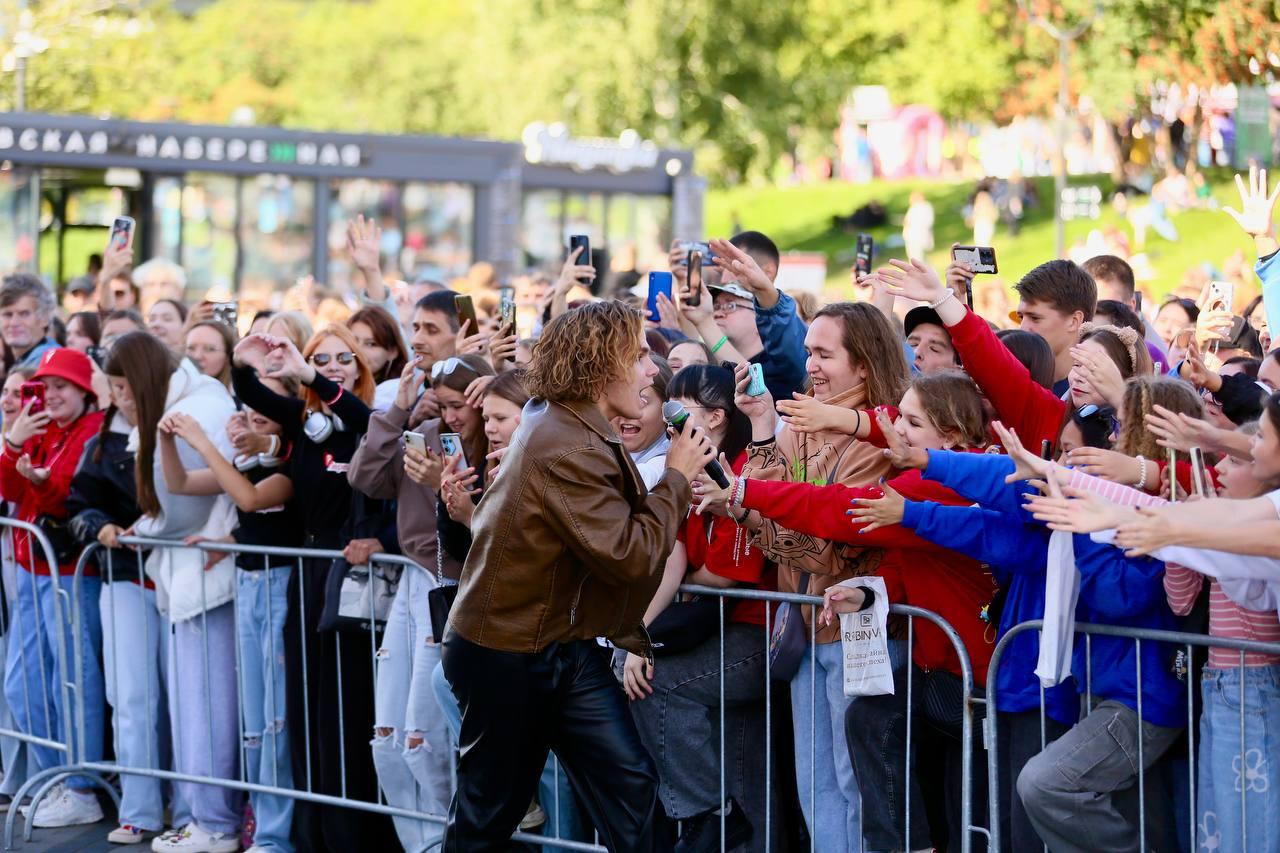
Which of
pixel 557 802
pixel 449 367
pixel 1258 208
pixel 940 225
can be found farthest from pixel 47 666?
pixel 940 225

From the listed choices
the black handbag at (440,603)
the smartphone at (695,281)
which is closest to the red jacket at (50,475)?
the black handbag at (440,603)

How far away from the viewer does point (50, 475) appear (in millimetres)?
8141

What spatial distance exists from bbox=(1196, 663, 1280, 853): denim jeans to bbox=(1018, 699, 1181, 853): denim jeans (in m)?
0.24

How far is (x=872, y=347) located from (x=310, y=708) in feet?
9.76

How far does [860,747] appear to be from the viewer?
5602mm

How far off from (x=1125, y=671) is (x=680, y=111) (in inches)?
1544

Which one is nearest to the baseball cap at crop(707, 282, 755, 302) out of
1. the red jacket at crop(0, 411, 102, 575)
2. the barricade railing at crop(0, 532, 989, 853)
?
the barricade railing at crop(0, 532, 989, 853)

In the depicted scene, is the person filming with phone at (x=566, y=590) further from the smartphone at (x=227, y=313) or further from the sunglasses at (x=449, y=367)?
the smartphone at (x=227, y=313)

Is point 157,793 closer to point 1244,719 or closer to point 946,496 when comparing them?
point 946,496

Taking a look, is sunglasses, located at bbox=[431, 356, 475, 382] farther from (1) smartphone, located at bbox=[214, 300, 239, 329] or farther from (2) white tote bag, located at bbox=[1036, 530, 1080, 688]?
(2) white tote bag, located at bbox=[1036, 530, 1080, 688]

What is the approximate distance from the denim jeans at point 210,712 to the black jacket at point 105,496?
0.55 metres

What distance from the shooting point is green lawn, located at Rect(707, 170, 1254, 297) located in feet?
107

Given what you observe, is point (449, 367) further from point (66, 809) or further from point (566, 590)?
point (66, 809)

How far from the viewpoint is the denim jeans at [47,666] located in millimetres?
8078
